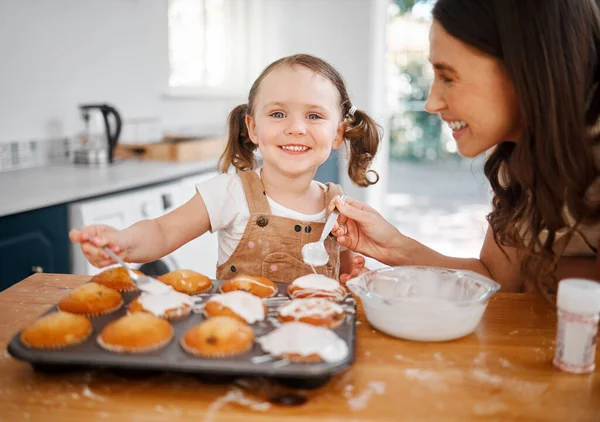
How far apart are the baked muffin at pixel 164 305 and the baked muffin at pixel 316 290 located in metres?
0.16

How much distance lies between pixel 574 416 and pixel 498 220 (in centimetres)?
59

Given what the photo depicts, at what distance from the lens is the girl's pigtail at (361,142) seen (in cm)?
152

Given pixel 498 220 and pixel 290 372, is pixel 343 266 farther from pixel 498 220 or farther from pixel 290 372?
pixel 290 372

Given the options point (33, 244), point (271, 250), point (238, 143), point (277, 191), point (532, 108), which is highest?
point (532, 108)

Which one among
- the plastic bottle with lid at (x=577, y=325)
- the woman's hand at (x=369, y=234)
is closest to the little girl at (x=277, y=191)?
the woman's hand at (x=369, y=234)

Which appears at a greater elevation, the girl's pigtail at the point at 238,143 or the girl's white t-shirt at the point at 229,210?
the girl's pigtail at the point at 238,143

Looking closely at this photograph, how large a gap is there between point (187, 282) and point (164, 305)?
0.43 feet

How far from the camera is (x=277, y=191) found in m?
1.47

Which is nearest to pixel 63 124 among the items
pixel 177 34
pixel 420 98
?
pixel 177 34

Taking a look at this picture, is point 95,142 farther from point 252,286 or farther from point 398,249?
point 252,286

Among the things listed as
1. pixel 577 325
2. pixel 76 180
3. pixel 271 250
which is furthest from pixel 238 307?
pixel 76 180

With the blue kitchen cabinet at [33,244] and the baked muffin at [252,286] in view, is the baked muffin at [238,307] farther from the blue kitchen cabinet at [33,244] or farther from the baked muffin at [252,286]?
the blue kitchen cabinet at [33,244]

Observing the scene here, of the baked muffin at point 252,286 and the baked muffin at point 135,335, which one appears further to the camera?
the baked muffin at point 252,286

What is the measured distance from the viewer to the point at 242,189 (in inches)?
57.0
